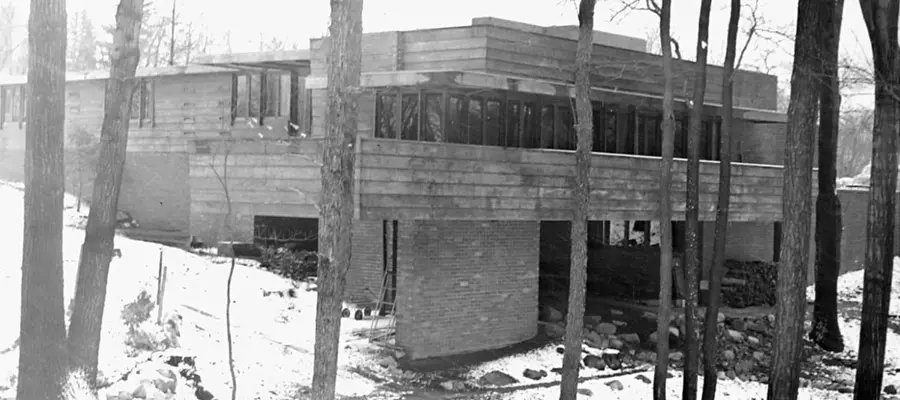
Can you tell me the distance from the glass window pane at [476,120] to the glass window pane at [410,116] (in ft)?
3.71

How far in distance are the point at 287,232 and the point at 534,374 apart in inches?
439

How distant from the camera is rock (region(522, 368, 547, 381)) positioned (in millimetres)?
18578

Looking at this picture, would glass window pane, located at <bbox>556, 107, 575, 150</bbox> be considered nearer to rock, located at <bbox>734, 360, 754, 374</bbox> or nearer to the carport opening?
rock, located at <bbox>734, 360, 754, 374</bbox>

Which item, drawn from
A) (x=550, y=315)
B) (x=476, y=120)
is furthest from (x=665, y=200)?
(x=550, y=315)

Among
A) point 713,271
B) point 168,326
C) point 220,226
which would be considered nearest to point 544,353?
point 713,271

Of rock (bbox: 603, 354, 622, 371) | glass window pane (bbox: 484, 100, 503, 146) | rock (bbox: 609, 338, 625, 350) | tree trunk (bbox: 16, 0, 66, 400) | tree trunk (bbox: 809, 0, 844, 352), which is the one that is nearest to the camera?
tree trunk (bbox: 16, 0, 66, 400)

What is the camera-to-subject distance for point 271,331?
1969 cm

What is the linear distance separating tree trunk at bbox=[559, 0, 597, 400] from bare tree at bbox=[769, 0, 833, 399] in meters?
3.03

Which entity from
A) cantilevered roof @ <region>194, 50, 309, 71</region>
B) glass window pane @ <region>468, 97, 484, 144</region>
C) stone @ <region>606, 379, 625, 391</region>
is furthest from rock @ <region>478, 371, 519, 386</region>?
cantilevered roof @ <region>194, 50, 309, 71</region>

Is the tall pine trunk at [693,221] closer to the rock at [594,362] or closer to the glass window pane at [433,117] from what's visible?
the rock at [594,362]

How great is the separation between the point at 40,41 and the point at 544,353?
39.2 ft

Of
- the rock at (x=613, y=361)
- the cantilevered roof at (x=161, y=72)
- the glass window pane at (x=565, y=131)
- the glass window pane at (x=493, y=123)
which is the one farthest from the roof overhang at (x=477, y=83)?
the cantilevered roof at (x=161, y=72)

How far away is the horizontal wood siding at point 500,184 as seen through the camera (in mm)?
16359

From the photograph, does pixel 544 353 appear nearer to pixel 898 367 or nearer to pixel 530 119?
pixel 530 119
